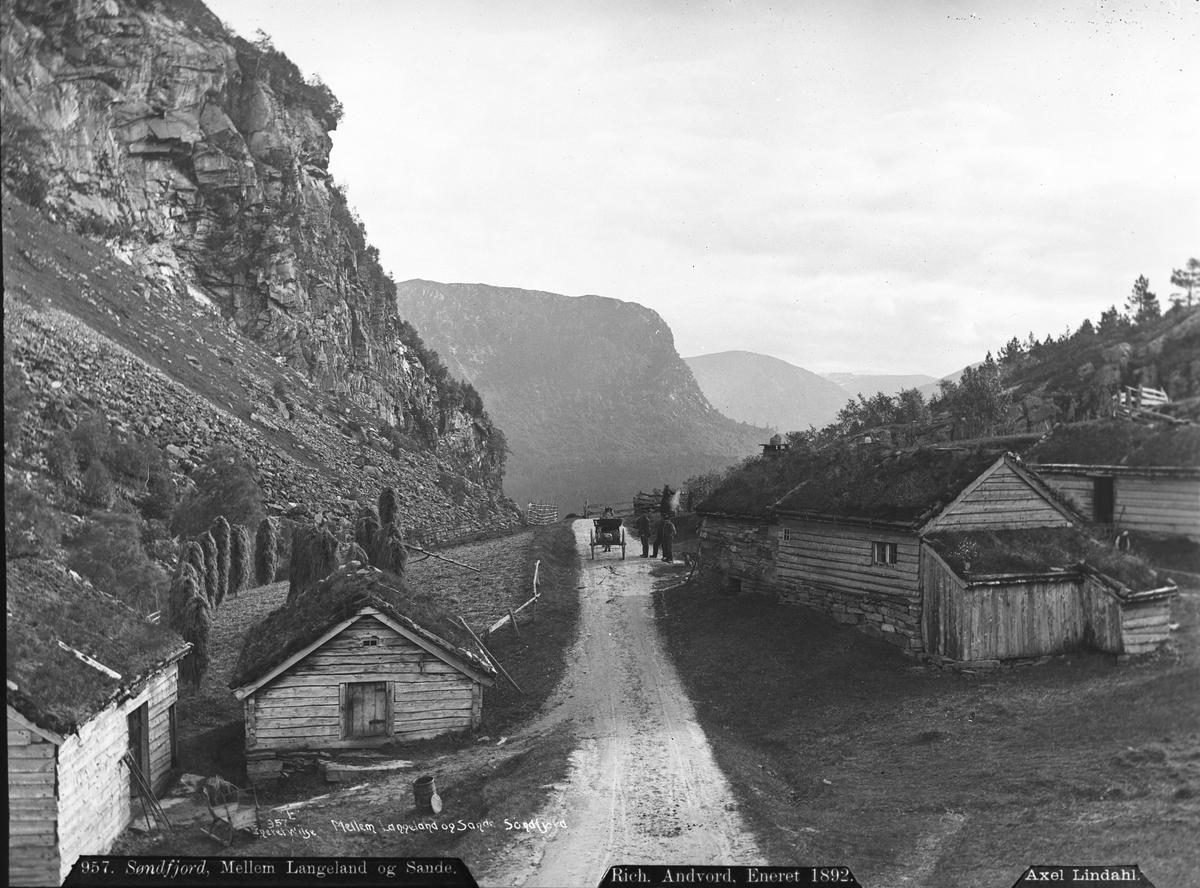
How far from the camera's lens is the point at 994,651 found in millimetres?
14039

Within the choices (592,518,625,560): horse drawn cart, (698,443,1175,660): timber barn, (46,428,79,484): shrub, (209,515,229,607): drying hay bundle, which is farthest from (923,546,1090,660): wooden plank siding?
(46,428,79,484): shrub

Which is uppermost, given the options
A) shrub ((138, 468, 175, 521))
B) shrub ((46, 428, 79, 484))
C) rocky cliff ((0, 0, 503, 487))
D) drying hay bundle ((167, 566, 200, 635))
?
rocky cliff ((0, 0, 503, 487))

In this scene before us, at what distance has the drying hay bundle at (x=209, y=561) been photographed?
1035 cm

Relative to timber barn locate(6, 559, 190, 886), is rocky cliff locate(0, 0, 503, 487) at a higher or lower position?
higher

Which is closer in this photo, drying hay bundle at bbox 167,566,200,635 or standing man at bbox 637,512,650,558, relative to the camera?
drying hay bundle at bbox 167,566,200,635

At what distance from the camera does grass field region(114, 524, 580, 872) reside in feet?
29.1

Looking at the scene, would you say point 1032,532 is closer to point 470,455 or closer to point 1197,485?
point 1197,485

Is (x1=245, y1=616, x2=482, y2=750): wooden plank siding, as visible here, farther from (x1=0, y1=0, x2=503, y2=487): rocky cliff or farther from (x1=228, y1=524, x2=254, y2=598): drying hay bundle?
(x1=0, y1=0, x2=503, y2=487): rocky cliff

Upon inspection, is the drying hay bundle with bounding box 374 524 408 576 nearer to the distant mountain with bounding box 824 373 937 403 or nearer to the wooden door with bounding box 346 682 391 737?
the wooden door with bounding box 346 682 391 737

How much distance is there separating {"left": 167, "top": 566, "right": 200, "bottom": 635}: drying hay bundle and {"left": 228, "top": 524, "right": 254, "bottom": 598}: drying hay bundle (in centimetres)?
52

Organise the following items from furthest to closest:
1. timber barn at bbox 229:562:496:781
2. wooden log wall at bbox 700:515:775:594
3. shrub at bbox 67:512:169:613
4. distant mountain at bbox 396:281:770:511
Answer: wooden log wall at bbox 700:515:775:594, distant mountain at bbox 396:281:770:511, timber barn at bbox 229:562:496:781, shrub at bbox 67:512:169:613

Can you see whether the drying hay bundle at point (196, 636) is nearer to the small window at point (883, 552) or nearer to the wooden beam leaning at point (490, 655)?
the wooden beam leaning at point (490, 655)

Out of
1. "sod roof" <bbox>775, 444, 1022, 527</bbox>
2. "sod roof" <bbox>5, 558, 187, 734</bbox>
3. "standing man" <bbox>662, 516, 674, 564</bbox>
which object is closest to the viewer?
"sod roof" <bbox>5, 558, 187, 734</bbox>

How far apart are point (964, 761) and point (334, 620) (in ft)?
31.4
